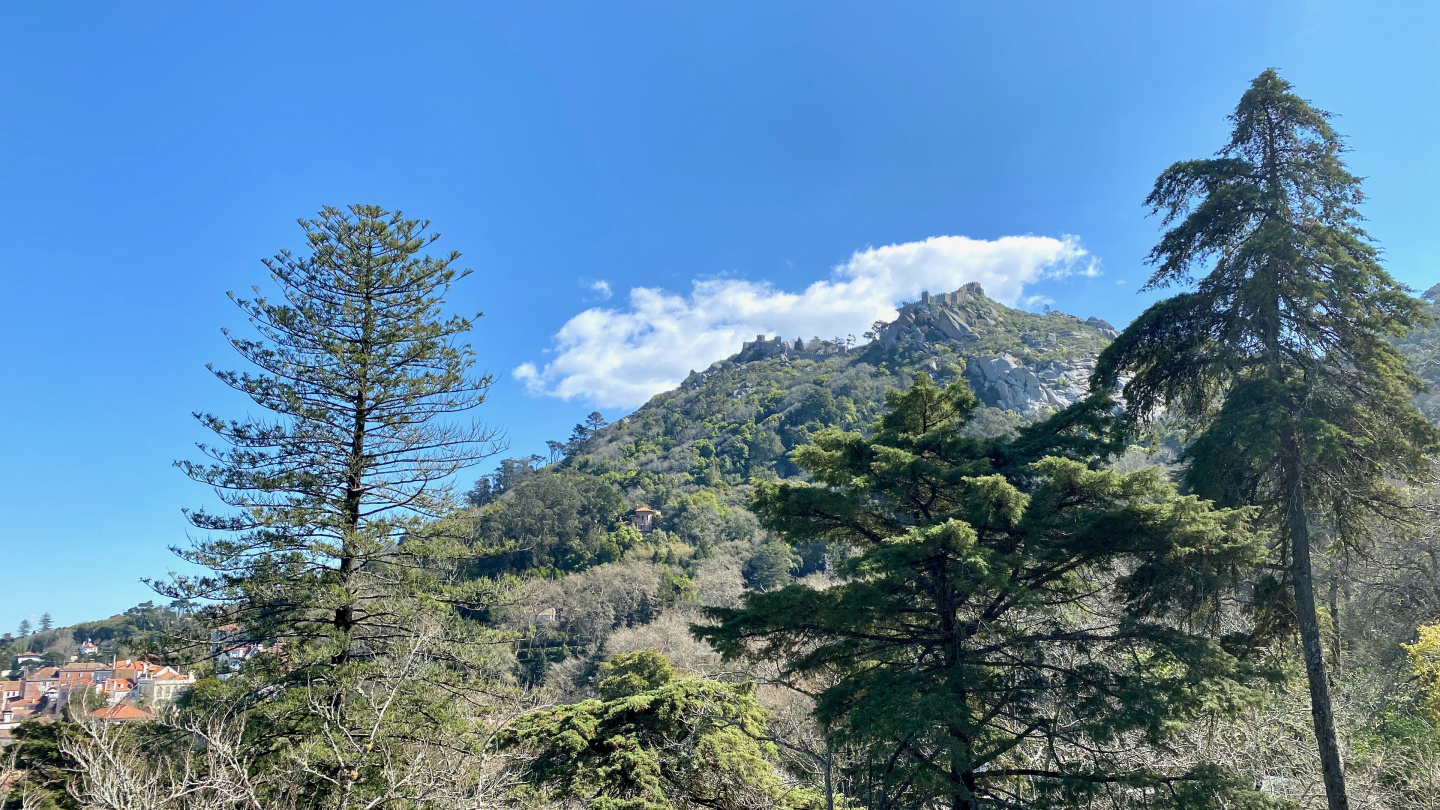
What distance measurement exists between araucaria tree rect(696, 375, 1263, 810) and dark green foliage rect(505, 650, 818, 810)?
4.83 feet

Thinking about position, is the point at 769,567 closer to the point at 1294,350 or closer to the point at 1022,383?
the point at 1294,350

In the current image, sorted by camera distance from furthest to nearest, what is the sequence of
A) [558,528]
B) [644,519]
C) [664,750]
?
1. [644,519]
2. [558,528]
3. [664,750]

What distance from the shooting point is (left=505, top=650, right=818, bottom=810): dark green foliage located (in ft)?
32.0

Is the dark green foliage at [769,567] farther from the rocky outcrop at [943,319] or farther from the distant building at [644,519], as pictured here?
the rocky outcrop at [943,319]

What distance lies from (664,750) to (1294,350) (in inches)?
415

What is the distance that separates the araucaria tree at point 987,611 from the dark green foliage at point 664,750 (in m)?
1.47

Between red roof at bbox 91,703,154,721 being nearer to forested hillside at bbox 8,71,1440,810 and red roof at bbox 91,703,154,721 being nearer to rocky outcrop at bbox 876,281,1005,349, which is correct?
forested hillside at bbox 8,71,1440,810

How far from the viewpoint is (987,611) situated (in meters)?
8.71

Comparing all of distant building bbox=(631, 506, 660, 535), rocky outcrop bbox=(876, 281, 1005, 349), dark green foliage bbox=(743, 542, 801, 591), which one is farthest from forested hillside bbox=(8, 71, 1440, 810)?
rocky outcrop bbox=(876, 281, 1005, 349)

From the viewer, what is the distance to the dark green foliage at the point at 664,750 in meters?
9.77

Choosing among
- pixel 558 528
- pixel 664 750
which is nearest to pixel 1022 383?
pixel 558 528

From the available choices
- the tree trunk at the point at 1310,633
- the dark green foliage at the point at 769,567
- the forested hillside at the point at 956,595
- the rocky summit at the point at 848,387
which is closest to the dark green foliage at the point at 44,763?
the forested hillside at the point at 956,595

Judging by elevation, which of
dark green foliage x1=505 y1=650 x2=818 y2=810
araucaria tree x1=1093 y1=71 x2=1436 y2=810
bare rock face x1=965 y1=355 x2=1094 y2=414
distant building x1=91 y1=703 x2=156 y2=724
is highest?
bare rock face x1=965 y1=355 x2=1094 y2=414

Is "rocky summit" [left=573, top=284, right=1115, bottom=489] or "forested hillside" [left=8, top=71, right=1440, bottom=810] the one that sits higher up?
"rocky summit" [left=573, top=284, right=1115, bottom=489]
